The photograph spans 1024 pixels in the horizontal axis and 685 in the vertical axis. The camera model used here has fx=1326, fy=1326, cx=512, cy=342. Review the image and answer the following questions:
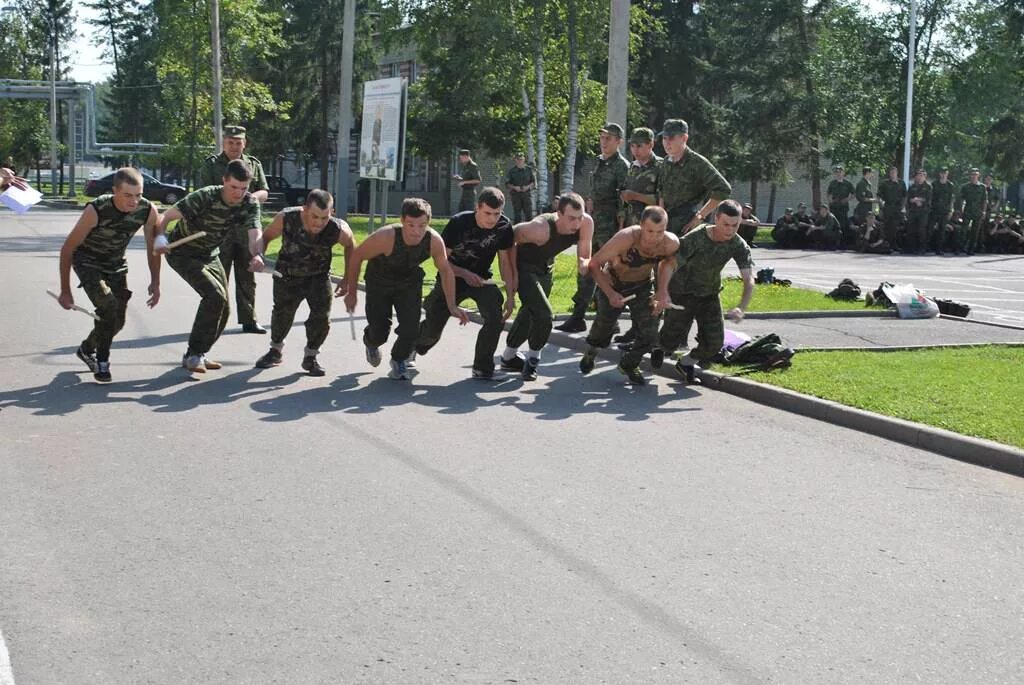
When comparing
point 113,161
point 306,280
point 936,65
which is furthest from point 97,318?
point 113,161

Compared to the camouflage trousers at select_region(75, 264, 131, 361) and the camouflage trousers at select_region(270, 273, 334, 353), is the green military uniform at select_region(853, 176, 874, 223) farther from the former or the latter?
the camouflage trousers at select_region(75, 264, 131, 361)

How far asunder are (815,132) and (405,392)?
3754 cm

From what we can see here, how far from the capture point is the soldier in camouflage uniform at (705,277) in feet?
34.7

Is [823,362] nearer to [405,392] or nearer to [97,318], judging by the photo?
[405,392]

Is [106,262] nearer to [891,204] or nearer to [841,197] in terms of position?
[891,204]

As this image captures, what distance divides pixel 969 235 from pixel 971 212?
56cm

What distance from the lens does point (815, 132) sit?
45000mm

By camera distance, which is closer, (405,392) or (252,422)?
(252,422)

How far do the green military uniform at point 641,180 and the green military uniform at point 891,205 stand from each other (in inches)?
713

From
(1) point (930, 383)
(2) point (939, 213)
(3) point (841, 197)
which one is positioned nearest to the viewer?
(1) point (930, 383)

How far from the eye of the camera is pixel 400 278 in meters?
10.5

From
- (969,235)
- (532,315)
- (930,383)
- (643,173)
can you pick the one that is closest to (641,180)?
(643,173)

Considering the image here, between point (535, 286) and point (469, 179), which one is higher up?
point (469, 179)

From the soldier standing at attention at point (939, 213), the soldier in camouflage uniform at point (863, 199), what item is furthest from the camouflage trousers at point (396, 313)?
the soldier standing at attention at point (939, 213)
